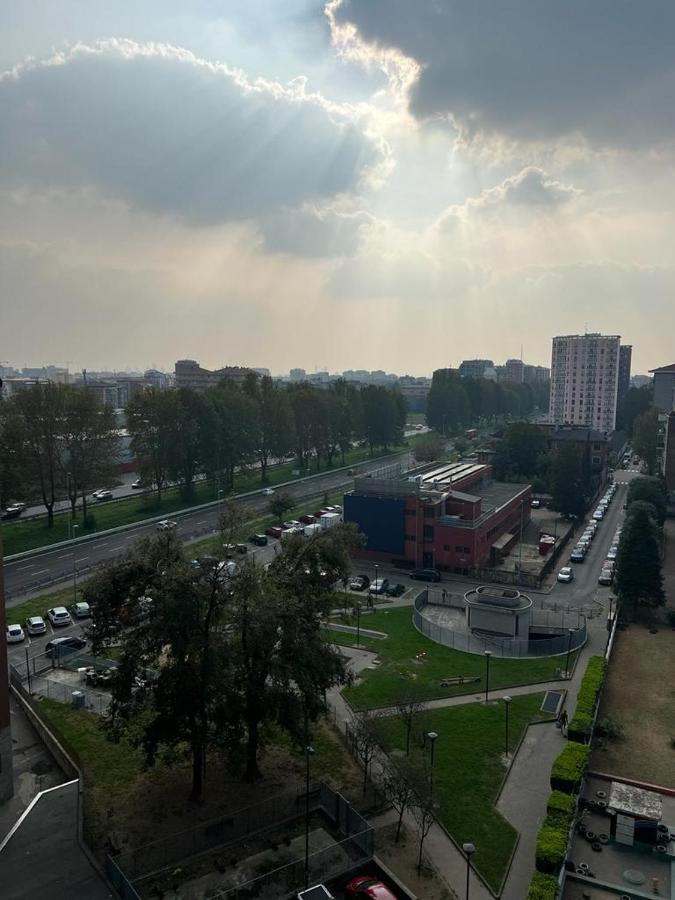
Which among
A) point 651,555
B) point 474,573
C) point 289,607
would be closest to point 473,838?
point 289,607

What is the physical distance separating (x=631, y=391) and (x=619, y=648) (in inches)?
4747

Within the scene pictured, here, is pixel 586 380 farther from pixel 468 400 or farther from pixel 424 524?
pixel 424 524

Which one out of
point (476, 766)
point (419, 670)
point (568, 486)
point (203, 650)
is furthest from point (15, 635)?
point (568, 486)

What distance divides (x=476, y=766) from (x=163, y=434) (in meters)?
47.3

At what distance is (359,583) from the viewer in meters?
43.9

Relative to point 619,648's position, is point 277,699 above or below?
above

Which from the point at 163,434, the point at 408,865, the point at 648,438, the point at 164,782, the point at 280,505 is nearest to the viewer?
the point at 408,865

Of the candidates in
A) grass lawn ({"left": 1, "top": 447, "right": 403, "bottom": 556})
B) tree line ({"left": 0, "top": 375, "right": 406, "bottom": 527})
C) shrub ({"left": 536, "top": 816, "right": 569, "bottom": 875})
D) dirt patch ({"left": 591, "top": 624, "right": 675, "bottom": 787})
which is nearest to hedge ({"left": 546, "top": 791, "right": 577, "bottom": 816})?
shrub ({"left": 536, "top": 816, "right": 569, "bottom": 875})

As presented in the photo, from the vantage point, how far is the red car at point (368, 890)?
16.5 metres

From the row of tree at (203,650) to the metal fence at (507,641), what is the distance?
49.2ft

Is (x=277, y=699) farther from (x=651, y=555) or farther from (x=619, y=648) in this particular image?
(x=651, y=555)

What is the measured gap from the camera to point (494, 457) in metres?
80.7

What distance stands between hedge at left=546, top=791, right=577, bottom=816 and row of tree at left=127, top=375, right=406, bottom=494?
5028cm

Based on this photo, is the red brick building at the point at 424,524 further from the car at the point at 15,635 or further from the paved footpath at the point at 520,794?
the car at the point at 15,635
